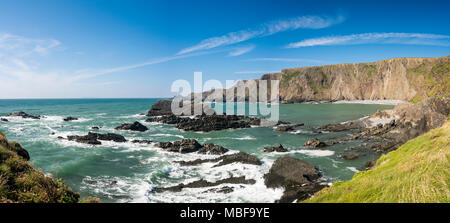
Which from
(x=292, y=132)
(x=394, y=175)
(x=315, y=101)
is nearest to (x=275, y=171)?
(x=394, y=175)

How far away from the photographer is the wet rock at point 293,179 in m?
15.9

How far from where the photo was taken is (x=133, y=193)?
18.0 metres

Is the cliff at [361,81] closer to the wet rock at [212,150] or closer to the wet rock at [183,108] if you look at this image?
the wet rock at [183,108]

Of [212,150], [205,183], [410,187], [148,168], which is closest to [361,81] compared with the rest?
[212,150]

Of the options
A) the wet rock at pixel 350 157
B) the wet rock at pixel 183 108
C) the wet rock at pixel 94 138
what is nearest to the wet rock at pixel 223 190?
the wet rock at pixel 350 157

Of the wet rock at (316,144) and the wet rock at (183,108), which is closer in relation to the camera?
the wet rock at (316,144)

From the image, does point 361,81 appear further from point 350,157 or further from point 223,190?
point 223,190

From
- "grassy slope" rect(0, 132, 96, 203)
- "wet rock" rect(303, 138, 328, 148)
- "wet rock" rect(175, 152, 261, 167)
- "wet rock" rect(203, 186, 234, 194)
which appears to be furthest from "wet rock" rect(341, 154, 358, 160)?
"grassy slope" rect(0, 132, 96, 203)

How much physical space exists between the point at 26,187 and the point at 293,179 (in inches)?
669

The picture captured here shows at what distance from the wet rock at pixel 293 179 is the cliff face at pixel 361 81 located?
142217 millimetres

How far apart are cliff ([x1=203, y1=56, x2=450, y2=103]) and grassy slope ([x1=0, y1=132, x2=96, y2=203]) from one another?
16123 cm

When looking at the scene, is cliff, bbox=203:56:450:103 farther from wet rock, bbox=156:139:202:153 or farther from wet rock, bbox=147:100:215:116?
wet rock, bbox=156:139:202:153
